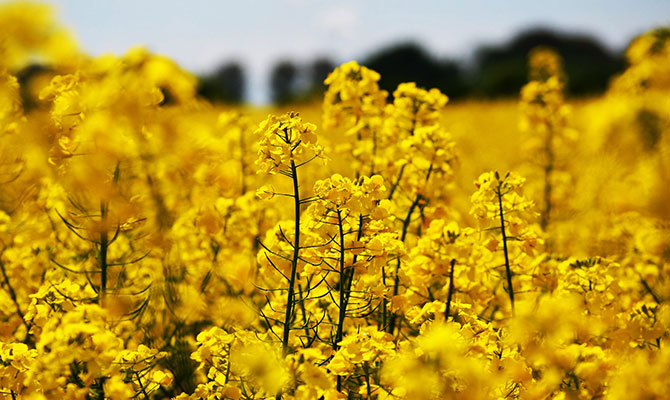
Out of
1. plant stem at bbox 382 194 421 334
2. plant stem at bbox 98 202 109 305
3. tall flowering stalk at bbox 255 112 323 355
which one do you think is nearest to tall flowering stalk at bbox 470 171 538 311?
plant stem at bbox 382 194 421 334

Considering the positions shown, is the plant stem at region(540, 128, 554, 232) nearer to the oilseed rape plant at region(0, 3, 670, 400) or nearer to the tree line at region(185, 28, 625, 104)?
the oilseed rape plant at region(0, 3, 670, 400)

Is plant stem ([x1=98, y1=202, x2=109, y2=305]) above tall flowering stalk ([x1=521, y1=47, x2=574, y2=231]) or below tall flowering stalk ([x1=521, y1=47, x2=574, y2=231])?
below

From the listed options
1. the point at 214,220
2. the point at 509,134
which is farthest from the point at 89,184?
the point at 509,134

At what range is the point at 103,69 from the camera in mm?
2027

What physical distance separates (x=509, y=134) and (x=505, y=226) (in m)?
10.2

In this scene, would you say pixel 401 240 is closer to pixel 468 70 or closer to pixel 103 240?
pixel 103 240

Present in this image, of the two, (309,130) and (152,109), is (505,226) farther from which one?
(152,109)

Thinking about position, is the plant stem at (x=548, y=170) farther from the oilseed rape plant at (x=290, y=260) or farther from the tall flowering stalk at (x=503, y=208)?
the tall flowering stalk at (x=503, y=208)

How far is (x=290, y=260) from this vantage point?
1.67 m

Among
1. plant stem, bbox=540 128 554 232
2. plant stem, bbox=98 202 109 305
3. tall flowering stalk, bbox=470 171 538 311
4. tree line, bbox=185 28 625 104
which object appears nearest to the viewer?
plant stem, bbox=98 202 109 305

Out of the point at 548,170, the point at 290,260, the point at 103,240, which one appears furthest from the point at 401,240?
the point at 548,170

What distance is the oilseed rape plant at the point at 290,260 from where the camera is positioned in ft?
5.28

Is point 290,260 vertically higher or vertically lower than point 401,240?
lower

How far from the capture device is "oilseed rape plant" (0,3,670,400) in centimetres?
161
